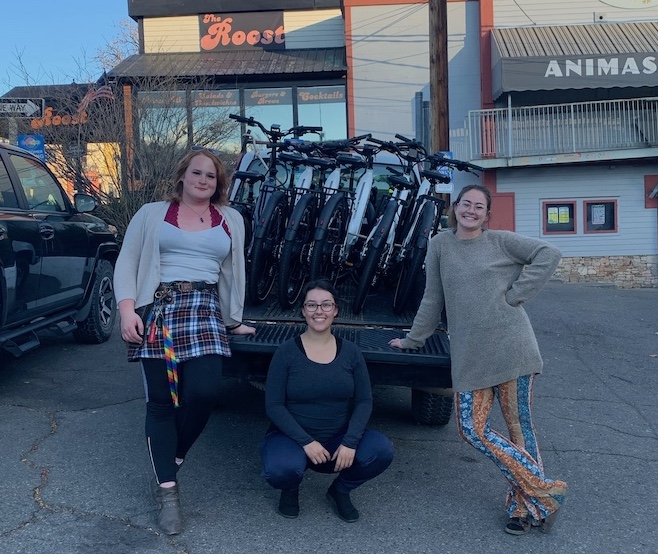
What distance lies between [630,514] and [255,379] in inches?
82.1

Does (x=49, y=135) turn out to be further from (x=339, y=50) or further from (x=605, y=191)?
(x=605, y=191)

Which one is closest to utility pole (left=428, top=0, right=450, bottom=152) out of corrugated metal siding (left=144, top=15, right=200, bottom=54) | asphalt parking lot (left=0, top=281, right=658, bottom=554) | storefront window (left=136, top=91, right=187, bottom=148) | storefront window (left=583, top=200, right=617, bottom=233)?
asphalt parking lot (left=0, top=281, right=658, bottom=554)

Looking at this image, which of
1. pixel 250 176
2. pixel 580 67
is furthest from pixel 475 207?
pixel 580 67

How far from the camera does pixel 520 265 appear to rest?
343 cm

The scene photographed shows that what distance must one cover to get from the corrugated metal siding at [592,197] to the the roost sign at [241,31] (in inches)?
272

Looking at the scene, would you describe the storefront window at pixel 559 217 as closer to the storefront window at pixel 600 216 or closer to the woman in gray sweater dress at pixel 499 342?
the storefront window at pixel 600 216

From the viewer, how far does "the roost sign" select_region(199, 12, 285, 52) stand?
18.7 metres

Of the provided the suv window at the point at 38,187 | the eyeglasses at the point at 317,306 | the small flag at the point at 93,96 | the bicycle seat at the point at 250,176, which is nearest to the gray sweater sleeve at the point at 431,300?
the eyeglasses at the point at 317,306

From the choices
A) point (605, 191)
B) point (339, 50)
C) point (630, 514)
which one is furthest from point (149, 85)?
point (630, 514)

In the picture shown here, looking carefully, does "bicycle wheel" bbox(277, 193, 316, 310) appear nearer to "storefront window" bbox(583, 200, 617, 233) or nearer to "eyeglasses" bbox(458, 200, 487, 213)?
"eyeglasses" bbox(458, 200, 487, 213)

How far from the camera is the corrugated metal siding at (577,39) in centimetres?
1612

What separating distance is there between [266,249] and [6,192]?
2207 millimetres

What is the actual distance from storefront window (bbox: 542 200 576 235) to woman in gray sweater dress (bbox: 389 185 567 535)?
1472 centimetres

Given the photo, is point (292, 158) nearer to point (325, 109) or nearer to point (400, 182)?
point (400, 182)
